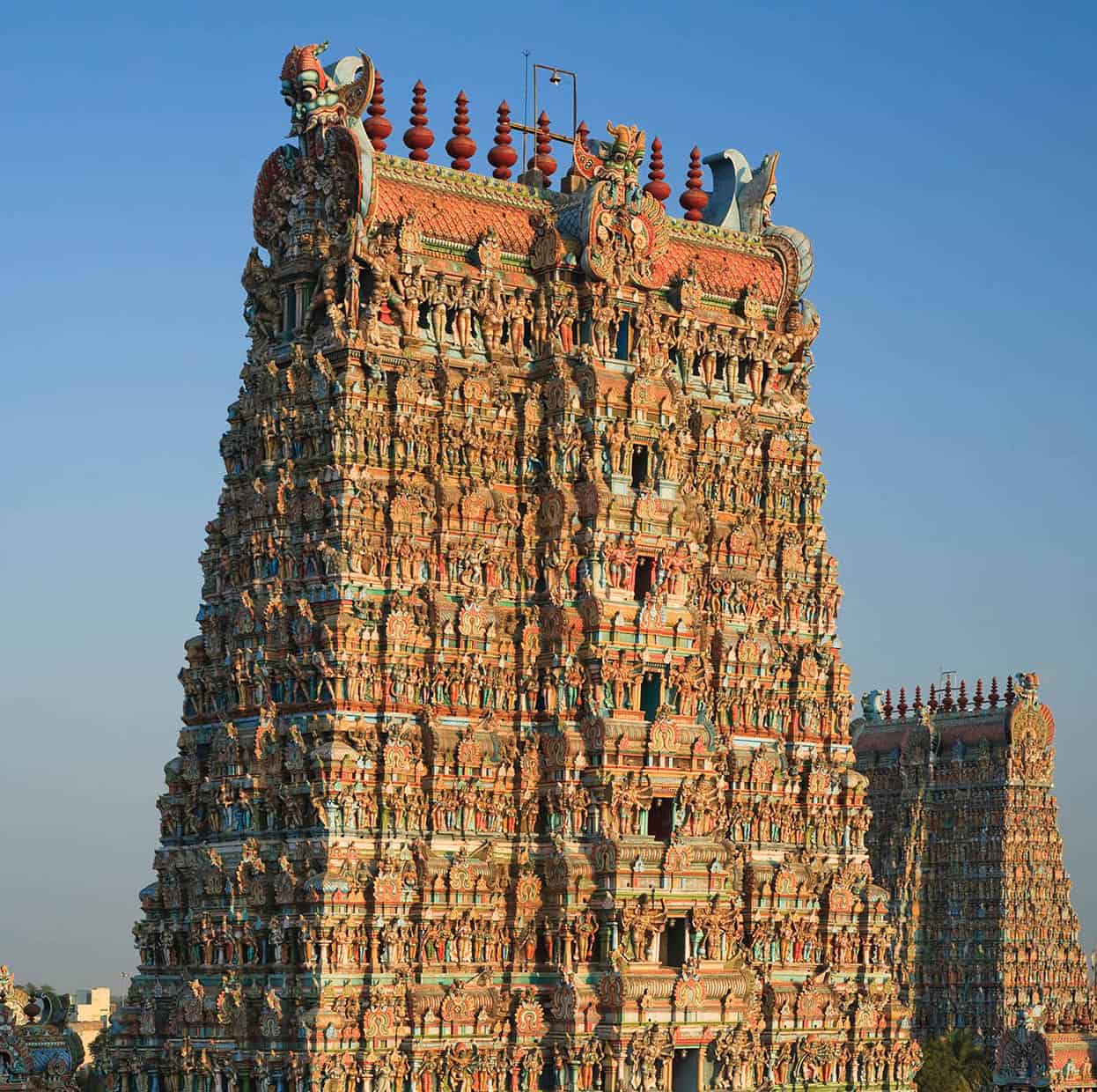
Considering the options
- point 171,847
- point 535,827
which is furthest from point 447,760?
point 171,847

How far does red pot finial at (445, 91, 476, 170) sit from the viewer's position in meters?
82.9

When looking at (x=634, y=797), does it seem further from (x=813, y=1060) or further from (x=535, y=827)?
(x=813, y=1060)

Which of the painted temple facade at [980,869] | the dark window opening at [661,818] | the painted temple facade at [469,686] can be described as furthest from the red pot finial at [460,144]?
the painted temple facade at [980,869]

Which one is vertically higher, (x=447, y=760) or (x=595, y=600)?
(x=595, y=600)

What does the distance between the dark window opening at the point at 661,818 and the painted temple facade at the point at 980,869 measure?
243ft

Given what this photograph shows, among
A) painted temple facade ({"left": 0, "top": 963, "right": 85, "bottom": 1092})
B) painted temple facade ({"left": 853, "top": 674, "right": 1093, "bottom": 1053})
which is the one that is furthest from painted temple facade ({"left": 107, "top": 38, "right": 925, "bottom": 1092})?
painted temple facade ({"left": 853, "top": 674, "right": 1093, "bottom": 1053})

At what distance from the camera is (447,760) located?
2995 inches

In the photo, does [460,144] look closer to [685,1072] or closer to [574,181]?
[574,181]

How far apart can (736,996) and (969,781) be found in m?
76.4

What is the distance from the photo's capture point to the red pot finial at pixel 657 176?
89.9 m

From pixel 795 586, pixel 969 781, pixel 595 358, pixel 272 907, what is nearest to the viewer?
pixel 272 907

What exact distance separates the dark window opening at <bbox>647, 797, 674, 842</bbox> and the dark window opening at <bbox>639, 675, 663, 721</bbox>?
2520mm

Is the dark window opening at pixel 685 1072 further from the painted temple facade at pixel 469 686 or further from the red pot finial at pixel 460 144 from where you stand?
the red pot finial at pixel 460 144

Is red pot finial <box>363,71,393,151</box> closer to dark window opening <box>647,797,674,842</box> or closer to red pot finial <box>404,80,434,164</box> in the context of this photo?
red pot finial <box>404,80,434,164</box>
